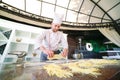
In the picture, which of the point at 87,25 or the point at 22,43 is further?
the point at 87,25

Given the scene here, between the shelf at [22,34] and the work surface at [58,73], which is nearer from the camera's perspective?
the work surface at [58,73]

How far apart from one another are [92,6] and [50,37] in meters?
3.99

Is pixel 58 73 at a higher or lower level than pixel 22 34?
lower

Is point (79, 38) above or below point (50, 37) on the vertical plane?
above

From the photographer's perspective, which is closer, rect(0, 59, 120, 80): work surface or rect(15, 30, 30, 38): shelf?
rect(0, 59, 120, 80): work surface

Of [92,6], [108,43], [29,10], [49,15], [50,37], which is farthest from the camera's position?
[108,43]

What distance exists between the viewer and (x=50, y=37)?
2.29 meters

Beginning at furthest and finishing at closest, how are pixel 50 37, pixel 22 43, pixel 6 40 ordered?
pixel 22 43 → pixel 6 40 → pixel 50 37

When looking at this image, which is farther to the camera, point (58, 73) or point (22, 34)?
point (22, 34)

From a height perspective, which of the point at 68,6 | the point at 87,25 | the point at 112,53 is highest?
the point at 68,6

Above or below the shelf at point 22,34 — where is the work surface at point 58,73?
below

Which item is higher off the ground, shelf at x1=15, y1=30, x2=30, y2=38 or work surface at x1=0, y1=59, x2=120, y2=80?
shelf at x1=15, y1=30, x2=30, y2=38

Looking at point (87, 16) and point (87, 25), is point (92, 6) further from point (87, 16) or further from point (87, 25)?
point (87, 25)

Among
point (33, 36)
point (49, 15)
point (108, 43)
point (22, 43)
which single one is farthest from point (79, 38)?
point (22, 43)
